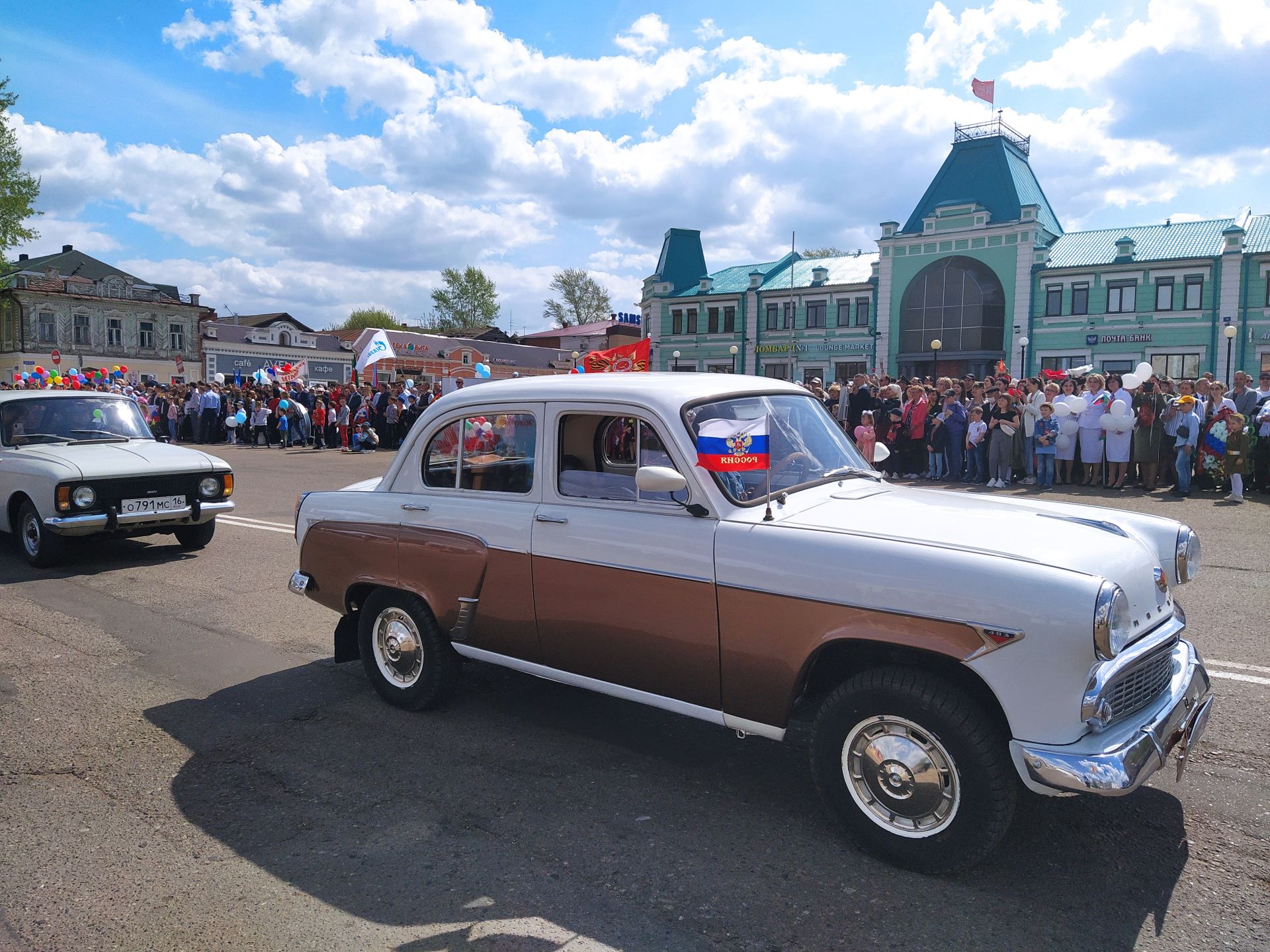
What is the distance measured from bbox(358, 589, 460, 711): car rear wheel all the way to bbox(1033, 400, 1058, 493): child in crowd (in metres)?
12.1

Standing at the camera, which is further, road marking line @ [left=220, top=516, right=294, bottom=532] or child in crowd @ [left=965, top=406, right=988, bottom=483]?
child in crowd @ [left=965, top=406, right=988, bottom=483]

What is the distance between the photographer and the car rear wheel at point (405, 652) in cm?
466

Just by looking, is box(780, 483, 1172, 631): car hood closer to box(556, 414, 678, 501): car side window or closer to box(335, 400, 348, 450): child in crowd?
box(556, 414, 678, 501): car side window

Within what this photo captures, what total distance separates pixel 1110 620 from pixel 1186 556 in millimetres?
1342

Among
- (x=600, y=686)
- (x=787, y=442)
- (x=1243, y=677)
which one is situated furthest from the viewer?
(x=1243, y=677)

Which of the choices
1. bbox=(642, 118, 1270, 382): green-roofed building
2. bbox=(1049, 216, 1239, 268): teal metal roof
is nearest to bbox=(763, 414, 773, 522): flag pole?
bbox=(642, 118, 1270, 382): green-roofed building

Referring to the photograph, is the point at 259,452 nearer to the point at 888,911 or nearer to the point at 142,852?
the point at 142,852

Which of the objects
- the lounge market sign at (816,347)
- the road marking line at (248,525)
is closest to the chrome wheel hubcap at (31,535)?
the road marking line at (248,525)

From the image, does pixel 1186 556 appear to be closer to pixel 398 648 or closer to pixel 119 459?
pixel 398 648

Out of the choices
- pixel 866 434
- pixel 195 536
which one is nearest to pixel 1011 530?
pixel 195 536

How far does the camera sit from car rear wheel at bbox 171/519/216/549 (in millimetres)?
9445

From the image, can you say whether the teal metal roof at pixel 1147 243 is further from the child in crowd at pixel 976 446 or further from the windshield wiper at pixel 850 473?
the windshield wiper at pixel 850 473

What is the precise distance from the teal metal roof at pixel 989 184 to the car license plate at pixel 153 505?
1755 inches

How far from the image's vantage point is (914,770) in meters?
3.14
